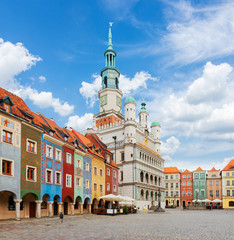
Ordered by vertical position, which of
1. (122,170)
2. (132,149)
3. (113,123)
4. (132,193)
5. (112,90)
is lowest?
(132,193)

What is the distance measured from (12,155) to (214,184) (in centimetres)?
9101

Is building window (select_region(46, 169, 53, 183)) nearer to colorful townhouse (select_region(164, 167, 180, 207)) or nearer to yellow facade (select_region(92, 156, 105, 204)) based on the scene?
yellow facade (select_region(92, 156, 105, 204))

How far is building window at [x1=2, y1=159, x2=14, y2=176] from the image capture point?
26344mm

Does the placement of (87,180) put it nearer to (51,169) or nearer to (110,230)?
(51,169)

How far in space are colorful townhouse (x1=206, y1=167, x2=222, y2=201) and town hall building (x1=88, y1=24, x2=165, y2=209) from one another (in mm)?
25210

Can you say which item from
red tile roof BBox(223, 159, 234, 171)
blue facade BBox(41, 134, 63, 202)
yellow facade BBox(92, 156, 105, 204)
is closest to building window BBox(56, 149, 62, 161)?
blue facade BBox(41, 134, 63, 202)

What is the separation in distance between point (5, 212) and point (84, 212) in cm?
1815

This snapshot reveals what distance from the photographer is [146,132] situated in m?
82.9

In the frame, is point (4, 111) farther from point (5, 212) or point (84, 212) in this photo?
point (84, 212)

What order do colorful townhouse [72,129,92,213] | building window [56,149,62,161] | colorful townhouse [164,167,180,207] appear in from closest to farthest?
building window [56,149,62,161] → colorful townhouse [72,129,92,213] → colorful townhouse [164,167,180,207]

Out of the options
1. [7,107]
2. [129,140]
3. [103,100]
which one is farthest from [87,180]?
[103,100]

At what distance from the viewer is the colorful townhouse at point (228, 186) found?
3809 inches

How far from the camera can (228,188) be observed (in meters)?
98.3

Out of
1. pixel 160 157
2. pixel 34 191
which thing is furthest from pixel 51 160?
pixel 160 157
